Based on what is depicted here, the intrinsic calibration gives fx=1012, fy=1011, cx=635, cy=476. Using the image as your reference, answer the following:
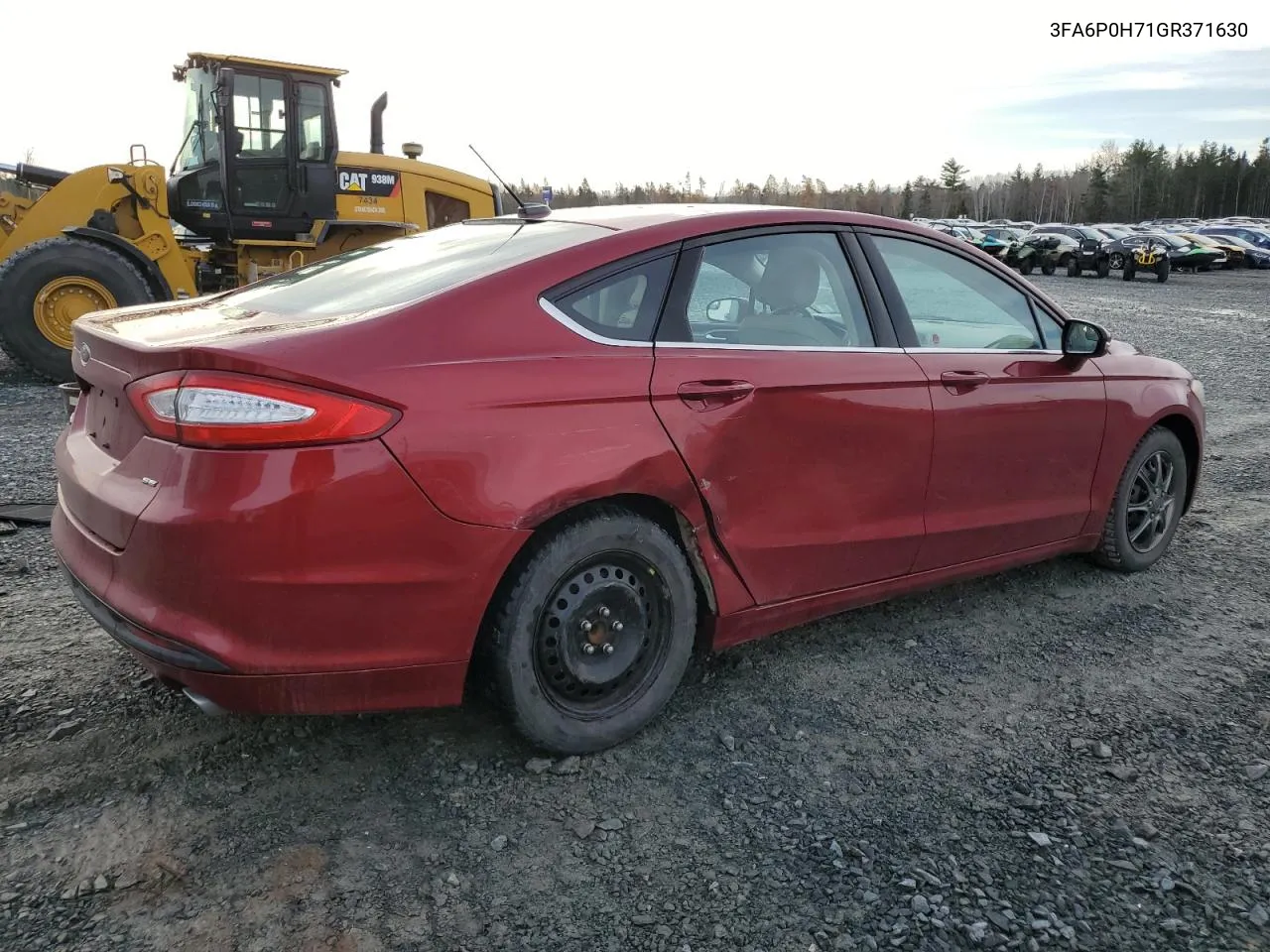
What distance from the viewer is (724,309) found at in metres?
3.17

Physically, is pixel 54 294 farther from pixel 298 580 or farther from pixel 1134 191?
pixel 1134 191

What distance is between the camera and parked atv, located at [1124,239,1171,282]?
30.0 meters

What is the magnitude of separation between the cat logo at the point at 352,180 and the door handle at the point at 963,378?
28.0ft

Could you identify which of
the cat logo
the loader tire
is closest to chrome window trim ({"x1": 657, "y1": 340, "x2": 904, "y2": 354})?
the loader tire

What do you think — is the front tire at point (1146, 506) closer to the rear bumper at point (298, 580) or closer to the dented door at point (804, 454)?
the dented door at point (804, 454)

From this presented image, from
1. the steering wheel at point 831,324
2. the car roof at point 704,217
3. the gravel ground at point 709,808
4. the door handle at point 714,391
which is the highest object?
the car roof at point 704,217

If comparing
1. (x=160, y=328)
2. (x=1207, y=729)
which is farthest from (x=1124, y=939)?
(x=160, y=328)

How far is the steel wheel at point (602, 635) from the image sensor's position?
2.77 m

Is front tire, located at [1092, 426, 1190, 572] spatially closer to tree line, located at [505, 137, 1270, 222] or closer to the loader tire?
the loader tire

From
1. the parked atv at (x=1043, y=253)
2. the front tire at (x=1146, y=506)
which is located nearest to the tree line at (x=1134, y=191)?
the parked atv at (x=1043, y=253)

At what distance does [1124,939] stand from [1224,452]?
19.4ft

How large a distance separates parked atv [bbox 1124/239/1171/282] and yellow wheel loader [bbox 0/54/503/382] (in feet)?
87.3

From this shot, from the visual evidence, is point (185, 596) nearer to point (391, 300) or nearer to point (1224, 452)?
point (391, 300)

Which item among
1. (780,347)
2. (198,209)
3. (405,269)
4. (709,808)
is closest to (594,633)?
(709,808)
